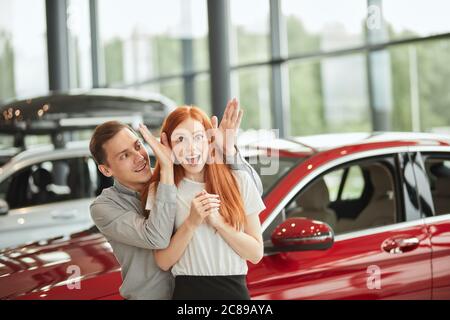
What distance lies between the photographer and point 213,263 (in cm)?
212

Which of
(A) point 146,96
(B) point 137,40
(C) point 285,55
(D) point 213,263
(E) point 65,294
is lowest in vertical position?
(E) point 65,294

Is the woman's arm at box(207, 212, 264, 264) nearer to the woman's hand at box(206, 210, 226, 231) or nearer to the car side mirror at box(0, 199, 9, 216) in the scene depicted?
the woman's hand at box(206, 210, 226, 231)

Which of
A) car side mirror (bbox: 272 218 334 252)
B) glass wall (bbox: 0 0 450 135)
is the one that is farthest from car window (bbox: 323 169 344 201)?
glass wall (bbox: 0 0 450 135)

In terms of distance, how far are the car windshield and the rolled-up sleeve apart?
980 mm

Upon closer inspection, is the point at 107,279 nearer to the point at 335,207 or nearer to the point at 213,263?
the point at 213,263

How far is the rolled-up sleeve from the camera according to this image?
6.72ft

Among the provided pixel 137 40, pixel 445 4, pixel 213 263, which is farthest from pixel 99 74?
pixel 213 263

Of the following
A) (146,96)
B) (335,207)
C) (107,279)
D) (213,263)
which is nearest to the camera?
(213,263)

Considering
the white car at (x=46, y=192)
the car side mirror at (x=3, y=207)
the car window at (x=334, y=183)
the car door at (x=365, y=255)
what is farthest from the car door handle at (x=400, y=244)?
the car side mirror at (x=3, y=207)

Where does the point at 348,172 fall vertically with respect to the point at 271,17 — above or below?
below

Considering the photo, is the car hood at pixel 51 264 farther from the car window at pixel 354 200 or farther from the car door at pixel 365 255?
the car window at pixel 354 200

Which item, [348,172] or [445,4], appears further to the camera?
[445,4]

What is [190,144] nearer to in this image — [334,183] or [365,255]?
[365,255]

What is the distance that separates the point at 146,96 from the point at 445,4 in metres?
2.74
